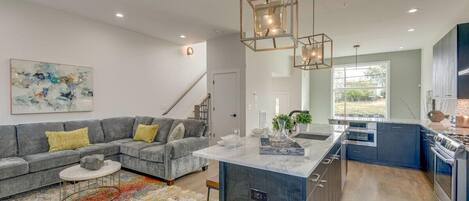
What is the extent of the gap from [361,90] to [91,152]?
7.46 meters

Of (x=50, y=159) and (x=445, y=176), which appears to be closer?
(x=445, y=176)

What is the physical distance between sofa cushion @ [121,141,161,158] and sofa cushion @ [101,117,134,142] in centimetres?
65

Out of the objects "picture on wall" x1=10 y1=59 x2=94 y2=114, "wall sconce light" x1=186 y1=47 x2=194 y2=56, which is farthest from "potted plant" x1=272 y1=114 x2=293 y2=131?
"wall sconce light" x1=186 y1=47 x2=194 y2=56

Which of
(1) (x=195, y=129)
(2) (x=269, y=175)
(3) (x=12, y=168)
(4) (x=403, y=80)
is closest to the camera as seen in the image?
(2) (x=269, y=175)

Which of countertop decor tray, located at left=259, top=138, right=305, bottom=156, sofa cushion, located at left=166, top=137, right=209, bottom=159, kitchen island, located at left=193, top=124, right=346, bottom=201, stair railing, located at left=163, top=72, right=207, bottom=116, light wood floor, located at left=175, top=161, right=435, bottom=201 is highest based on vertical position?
stair railing, located at left=163, top=72, right=207, bottom=116

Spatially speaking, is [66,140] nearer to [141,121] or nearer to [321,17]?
[141,121]

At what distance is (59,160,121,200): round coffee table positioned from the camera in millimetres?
2693

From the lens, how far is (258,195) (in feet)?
5.30

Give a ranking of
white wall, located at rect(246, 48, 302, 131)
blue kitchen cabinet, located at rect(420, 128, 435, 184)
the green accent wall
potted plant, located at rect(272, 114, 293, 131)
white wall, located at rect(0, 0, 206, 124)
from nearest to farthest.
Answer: potted plant, located at rect(272, 114, 293, 131) < blue kitchen cabinet, located at rect(420, 128, 435, 184) < white wall, located at rect(0, 0, 206, 124) < white wall, located at rect(246, 48, 302, 131) < the green accent wall

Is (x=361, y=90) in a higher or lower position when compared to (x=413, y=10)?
lower

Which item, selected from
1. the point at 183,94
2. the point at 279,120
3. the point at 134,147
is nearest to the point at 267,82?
the point at 183,94

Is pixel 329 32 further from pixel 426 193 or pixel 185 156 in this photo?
pixel 185 156

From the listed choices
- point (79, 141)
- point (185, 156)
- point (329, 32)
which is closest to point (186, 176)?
point (185, 156)

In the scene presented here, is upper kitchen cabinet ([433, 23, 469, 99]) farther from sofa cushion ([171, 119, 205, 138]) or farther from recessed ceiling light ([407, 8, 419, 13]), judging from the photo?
sofa cushion ([171, 119, 205, 138])
